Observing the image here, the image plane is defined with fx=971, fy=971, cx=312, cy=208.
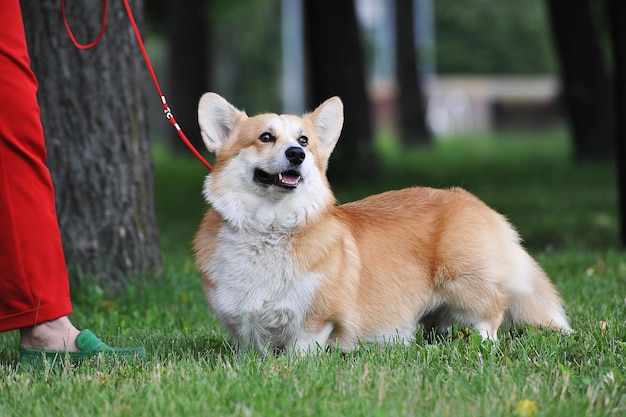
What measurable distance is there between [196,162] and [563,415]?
50.1 feet

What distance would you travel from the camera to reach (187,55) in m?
20.8

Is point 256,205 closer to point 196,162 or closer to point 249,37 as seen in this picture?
point 196,162

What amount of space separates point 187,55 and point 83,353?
55.8 ft

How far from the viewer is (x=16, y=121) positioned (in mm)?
4098

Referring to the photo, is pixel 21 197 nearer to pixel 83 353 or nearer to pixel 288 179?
pixel 83 353

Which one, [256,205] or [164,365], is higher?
[256,205]

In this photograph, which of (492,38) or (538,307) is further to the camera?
(492,38)

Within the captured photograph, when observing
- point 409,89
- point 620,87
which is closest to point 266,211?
point 620,87

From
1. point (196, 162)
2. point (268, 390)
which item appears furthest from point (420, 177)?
point (268, 390)

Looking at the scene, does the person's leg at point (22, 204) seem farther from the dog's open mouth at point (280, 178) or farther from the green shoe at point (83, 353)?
the dog's open mouth at point (280, 178)

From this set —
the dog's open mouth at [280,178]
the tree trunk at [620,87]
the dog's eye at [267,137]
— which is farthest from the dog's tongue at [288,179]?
the tree trunk at [620,87]

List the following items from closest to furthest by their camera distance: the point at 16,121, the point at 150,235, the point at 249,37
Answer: the point at 16,121
the point at 150,235
the point at 249,37

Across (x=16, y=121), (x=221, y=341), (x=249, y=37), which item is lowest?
(x=249, y=37)

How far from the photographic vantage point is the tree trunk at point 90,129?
6027 millimetres
